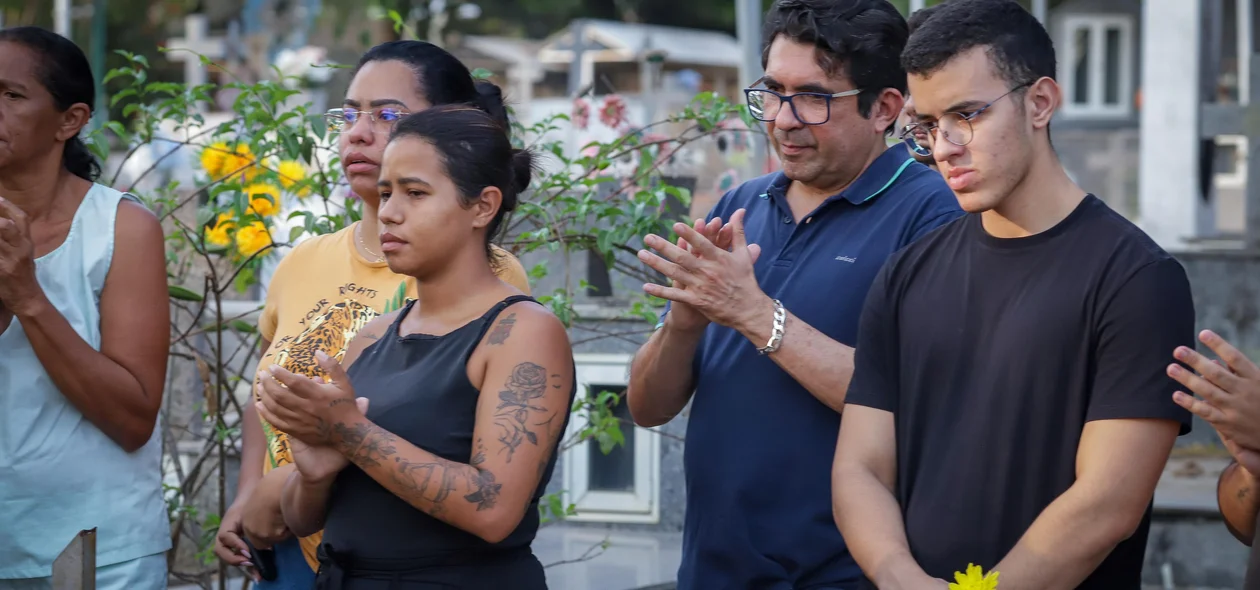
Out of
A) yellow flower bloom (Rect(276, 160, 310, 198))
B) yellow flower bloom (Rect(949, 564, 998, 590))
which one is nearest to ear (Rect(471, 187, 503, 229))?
yellow flower bloom (Rect(949, 564, 998, 590))

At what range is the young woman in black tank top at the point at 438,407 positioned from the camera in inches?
102

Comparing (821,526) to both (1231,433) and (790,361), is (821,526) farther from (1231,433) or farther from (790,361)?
(1231,433)

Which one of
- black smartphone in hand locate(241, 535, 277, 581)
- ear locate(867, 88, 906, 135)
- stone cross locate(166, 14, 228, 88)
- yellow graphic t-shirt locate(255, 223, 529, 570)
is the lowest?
black smartphone in hand locate(241, 535, 277, 581)

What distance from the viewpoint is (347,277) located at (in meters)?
3.29

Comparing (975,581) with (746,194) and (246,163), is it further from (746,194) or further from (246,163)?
(246,163)

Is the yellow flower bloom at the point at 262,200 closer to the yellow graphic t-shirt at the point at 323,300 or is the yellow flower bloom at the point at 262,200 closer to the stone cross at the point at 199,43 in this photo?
the yellow graphic t-shirt at the point at 323,300

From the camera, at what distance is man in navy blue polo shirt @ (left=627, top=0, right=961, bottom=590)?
111 inches

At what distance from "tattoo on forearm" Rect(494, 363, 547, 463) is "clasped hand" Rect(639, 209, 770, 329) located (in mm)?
298

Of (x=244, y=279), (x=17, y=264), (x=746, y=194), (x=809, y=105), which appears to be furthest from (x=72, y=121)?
(x=809, y=105)

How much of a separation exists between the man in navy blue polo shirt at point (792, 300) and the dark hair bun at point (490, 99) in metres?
0.63

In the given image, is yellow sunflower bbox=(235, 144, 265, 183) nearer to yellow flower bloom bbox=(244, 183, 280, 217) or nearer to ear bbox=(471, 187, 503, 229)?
yellow flower bloom bbox=(244, 183, 280, 217)

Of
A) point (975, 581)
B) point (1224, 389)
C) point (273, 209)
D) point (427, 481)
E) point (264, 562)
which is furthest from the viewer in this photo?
point (273, 209)

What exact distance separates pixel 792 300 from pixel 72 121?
5.57ft

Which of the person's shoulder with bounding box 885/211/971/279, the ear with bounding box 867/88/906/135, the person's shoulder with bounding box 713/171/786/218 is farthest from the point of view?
the person's shoulder with bounding box 713/171/786/218
